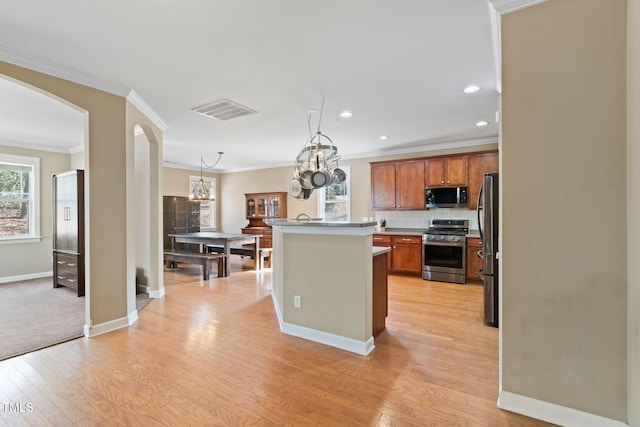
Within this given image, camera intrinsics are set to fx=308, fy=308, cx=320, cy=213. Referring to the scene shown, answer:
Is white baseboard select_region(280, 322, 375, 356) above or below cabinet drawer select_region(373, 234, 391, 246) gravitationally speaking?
below

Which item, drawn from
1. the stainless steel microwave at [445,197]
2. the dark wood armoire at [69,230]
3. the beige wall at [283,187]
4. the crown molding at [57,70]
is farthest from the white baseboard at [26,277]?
the stainless steel microwave at [445,197]

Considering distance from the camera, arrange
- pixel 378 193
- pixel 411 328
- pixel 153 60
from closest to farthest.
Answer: pixel 153 60
pixel 411 328
pixel 378 193

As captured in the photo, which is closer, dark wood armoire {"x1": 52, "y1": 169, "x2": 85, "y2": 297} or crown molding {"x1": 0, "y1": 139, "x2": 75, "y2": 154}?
dark wood armoire {"x1": 52, "y1": 169, "x2": 85, "y2": 297}

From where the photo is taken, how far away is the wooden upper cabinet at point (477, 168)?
5.25 metres

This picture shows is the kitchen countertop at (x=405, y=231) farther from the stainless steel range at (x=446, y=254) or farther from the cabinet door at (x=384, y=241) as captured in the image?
the stainless steel range at (x=446, y=254)

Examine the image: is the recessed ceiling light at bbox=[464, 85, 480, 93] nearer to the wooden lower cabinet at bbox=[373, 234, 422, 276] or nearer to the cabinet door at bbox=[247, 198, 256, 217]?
the wooden lower cabinet at bbox=[373, 234, 422, 276]

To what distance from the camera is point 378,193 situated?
629 cm

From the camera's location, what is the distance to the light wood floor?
186 cm

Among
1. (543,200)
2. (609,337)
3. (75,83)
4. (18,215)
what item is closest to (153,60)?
(75,83)

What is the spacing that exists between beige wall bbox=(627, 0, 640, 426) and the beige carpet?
426 centimetres

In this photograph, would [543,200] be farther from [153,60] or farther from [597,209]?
[153,60]

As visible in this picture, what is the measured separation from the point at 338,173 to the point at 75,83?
2906 mm

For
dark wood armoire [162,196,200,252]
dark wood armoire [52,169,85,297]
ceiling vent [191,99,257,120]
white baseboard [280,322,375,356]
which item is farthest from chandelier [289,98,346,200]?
dark wood armoire [162,196,200,252]

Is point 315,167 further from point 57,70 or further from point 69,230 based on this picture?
point 69,230
